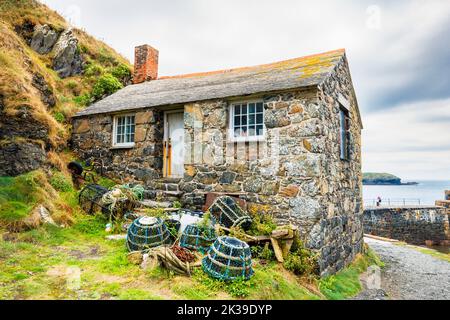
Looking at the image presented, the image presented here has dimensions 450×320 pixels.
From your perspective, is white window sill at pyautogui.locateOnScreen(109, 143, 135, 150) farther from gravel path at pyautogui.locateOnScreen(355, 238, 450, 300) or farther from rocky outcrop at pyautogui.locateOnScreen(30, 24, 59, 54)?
rocky outcrop at pyautogui.locateOnScreen(30, 24, 59, 54)

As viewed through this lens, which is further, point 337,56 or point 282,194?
point 337,56

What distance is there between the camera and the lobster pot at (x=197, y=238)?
254 inches

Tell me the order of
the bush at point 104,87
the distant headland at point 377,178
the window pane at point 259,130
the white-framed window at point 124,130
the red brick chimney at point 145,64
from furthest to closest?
the distant headland at point 377,178 < the bush at point 104,87 < the red brick chimney at point 145,64 < the white-framed window at point 124,130 < the window pane at point 259,130

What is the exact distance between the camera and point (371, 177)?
17388 cm

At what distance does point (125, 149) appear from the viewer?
1144 cm

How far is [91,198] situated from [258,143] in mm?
5162

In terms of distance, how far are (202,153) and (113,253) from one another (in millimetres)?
4180

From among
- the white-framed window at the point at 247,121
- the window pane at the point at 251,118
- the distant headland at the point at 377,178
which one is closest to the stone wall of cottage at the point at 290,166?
the white-framed window at the point at 247,121

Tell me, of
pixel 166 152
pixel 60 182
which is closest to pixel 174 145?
pixel 166 152

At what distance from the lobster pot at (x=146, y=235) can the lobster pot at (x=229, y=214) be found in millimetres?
1655

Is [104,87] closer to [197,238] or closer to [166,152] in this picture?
[166,152]

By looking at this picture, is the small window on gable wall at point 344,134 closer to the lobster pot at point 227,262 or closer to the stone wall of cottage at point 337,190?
the stone wall of cottage at point 337,190

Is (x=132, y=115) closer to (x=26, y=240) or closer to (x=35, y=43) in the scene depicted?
(x=26, y=240)
